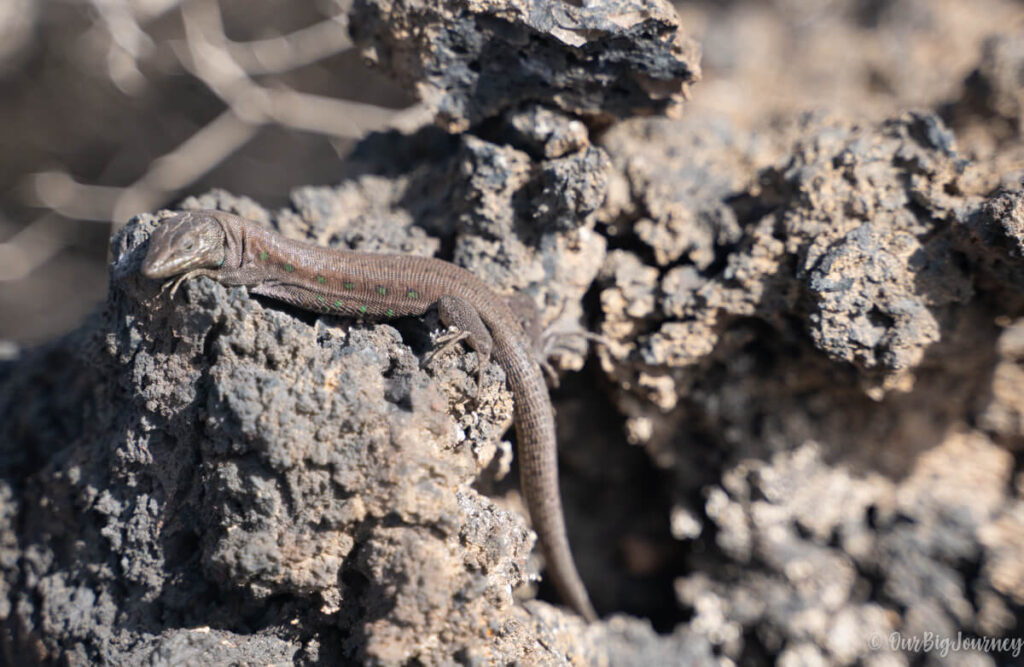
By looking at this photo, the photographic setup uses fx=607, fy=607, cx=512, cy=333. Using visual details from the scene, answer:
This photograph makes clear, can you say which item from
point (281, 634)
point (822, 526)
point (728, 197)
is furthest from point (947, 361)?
point (281, 634)

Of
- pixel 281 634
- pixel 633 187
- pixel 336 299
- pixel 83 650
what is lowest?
pixel 83 650

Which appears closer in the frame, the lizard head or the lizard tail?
the lizard head

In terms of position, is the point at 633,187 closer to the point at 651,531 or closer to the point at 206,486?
the point at 651,531

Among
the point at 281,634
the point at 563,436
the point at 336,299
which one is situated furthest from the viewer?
the point at 563,436

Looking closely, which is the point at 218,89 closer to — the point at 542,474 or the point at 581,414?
the point at 581,414

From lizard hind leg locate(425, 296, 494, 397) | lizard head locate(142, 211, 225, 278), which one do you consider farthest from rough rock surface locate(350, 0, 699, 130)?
lizard head locate(142, 211, 225, 278)

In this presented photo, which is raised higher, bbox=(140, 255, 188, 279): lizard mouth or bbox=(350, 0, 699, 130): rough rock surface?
bbox=(350, 0, 699, 130): rough rock surface

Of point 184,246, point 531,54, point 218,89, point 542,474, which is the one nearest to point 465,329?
point 542,474

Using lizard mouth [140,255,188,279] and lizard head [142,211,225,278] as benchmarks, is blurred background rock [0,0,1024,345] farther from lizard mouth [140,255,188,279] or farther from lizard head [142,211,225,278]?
lizard mouth [140,255,188,279]
